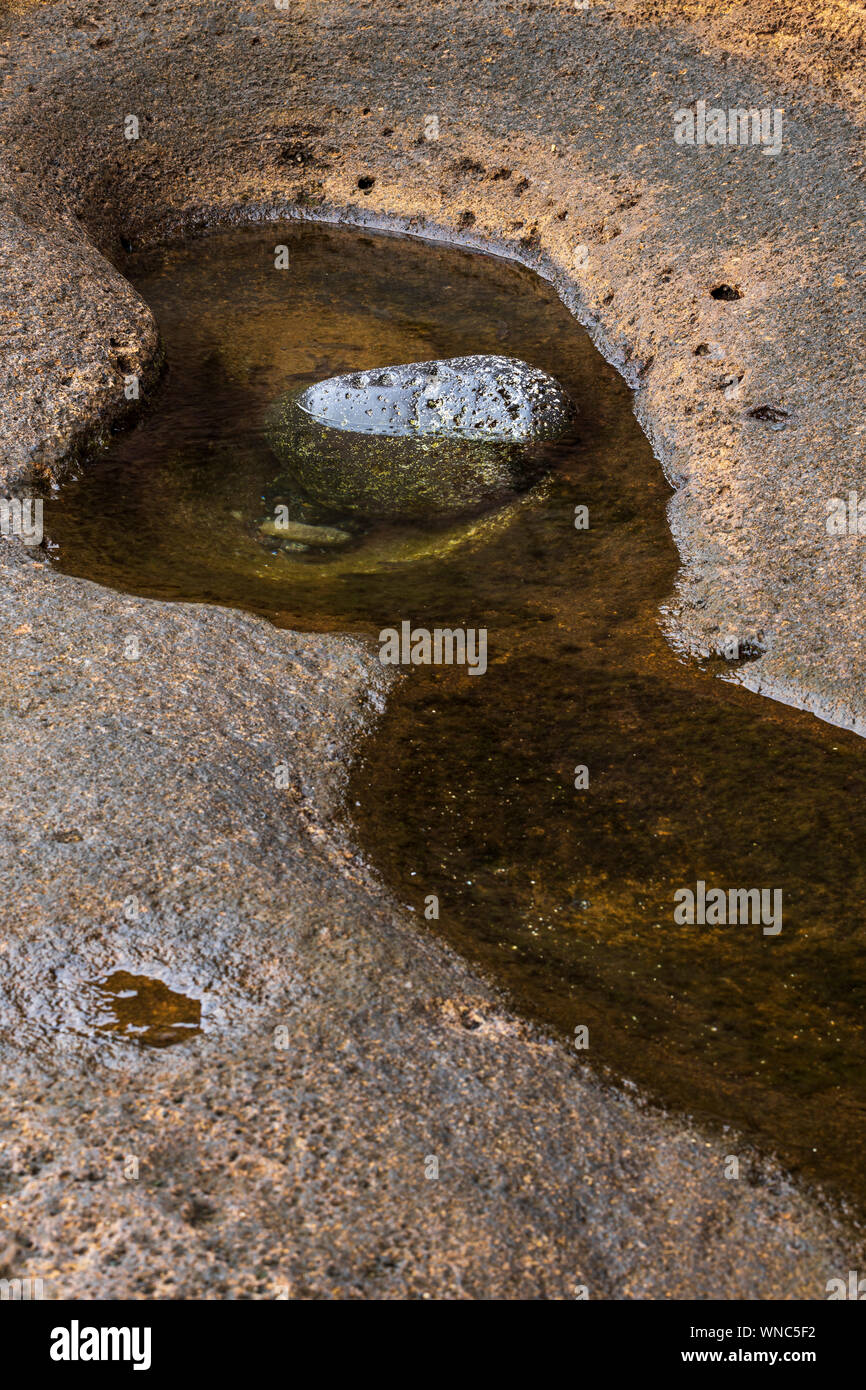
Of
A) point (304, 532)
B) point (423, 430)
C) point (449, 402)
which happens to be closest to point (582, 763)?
point (304, 532)

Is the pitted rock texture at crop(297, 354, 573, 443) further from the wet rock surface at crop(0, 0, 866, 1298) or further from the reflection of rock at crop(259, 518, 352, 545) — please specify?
the reflection of rock at crop(259, 518, 352, 545)

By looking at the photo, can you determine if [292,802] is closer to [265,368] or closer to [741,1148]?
[741,1148]

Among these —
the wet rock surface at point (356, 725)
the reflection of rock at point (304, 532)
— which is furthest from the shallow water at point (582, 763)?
the wet rock surface at point (356, 725)

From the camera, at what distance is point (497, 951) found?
3764mm

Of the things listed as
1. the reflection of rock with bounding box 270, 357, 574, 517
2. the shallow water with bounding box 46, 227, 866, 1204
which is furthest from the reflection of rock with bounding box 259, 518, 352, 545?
the reflection of rock with bounding box 270, 357, 574, 517

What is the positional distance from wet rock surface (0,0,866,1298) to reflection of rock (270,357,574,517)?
80cm

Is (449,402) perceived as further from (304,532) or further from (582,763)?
(582,763)

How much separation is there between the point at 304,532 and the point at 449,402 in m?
1.69

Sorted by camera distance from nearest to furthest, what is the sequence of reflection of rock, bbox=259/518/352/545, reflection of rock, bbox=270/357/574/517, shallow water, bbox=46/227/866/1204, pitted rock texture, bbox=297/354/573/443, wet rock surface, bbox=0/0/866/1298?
wet rock surface, bbox=0/0/866/1298 → shallow water, bbox=46/227/866/1204 → reflection of rock, bbox=259/518/352/545 → reflection of rock, bbox=270/357/574/517 → pitted rock texture, bbox=297/354/573/443

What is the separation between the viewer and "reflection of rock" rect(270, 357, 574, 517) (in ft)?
23.2

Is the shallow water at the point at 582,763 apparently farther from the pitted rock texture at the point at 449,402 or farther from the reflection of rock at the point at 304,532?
the pitted rock texture at the point at 449,402

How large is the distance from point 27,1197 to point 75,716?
6.25 feet

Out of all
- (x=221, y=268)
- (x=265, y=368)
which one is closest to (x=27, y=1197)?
(x=265, y=368)

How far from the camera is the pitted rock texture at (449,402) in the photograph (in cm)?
753
